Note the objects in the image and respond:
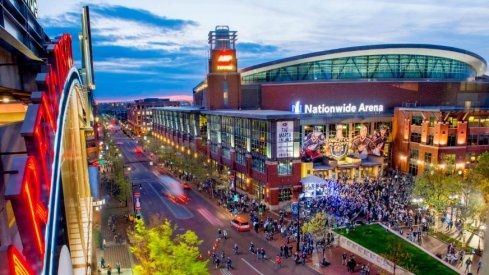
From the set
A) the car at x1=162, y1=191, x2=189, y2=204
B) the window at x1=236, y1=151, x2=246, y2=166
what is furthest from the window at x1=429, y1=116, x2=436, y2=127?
the car at x1=162, y1=191, x2=189, y2=204

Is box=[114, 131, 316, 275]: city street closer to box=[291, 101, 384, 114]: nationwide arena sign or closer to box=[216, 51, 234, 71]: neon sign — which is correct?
box=[216, 51, 234, 71]: neon sign

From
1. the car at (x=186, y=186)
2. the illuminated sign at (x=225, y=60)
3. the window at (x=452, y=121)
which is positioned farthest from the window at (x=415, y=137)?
the car at (x=186, y=186)

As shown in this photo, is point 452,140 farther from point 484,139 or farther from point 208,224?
point 208,224

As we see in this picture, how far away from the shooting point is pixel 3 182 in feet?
27.9

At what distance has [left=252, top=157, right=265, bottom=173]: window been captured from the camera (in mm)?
45463

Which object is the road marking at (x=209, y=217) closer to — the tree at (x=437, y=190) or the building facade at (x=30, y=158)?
the tree at (x=437, y=190)

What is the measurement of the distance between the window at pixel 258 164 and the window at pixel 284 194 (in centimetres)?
339

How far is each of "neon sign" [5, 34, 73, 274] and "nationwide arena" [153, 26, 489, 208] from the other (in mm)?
35611

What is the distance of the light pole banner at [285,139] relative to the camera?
142 feet

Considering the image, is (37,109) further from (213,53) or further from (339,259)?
(213,53)

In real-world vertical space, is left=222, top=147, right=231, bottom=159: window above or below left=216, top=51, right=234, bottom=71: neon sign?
below

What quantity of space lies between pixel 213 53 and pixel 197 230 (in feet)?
127

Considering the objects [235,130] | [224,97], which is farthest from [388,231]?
[224,97]

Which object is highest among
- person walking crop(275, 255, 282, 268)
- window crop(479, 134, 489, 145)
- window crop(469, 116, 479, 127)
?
window crop(469, 116, 479, 127)
